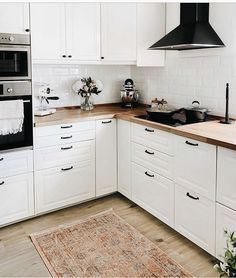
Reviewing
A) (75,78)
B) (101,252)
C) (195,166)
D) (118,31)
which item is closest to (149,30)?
(118,31)

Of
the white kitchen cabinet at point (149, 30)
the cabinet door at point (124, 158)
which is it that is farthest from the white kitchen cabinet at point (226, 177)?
the white kitchen cabinet at point (149, 30)

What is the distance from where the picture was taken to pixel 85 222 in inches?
116

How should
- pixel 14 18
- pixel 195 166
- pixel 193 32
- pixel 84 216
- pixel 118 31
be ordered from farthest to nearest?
pixel 118 31 < pixel 84 216 < pixel 193 32 < pixel 14 18 < pixel 195 166

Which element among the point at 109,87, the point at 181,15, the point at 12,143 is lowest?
the point at 12,143

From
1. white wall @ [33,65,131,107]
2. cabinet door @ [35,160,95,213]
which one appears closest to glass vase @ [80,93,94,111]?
white wall @ [33,65,131,107]

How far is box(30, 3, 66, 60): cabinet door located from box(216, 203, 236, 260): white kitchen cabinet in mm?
2028

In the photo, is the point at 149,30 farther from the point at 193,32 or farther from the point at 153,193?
the point at 153,193

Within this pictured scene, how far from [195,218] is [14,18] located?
7.11 ft

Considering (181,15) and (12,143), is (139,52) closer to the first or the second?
(181,15)

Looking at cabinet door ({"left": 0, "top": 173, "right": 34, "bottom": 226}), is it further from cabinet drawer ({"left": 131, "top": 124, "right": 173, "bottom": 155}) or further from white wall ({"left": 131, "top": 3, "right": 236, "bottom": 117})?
white wall ({"left": 131, "top": 3, "right": 236, "bottom": 117})

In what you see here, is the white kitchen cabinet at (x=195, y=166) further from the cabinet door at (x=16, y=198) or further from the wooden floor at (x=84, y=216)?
the cabinet door at (x=16, y=198)

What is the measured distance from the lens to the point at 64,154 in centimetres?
305

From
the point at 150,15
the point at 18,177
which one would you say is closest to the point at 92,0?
the point at 150,15

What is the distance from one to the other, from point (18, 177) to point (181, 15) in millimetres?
2121
